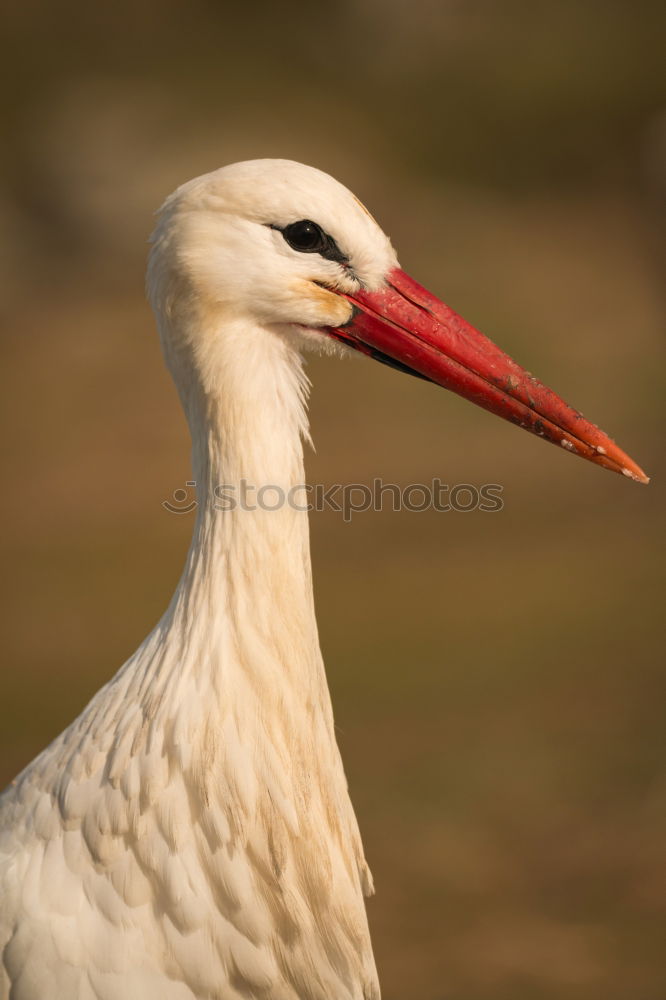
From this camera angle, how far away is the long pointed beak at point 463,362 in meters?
1.29

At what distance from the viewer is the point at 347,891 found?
1.34 metres

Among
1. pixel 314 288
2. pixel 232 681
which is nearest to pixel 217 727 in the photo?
pixel 232 681

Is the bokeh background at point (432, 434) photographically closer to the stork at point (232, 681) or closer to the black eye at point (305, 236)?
the stork at point (232, 681)

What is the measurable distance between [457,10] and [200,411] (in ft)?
23.6

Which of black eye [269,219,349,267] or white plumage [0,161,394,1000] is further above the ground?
black eye [269,219,349,267]

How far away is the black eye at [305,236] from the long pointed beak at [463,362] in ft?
0.30

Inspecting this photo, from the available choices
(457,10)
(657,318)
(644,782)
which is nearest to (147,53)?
(457,10)

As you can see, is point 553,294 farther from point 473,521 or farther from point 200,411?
point 200,411

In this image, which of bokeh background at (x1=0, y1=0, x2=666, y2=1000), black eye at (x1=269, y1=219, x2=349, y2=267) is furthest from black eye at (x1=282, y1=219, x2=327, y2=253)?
bokeh background at (x1=0, y1=0, x2=666, y2=1000)

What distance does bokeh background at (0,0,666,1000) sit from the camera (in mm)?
3045

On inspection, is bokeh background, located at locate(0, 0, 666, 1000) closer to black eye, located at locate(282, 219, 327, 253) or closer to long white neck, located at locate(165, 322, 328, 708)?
long white neck, located at locate(165, 322, 328, 708)

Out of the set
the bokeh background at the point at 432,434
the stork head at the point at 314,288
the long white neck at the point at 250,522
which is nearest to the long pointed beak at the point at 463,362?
the stork head at the point at 314,288

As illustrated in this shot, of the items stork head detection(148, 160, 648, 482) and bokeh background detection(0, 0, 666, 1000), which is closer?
stork head detection(148, 160, 648, 482)

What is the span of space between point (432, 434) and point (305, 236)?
13.3ft
